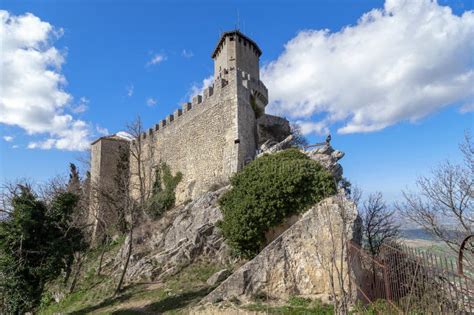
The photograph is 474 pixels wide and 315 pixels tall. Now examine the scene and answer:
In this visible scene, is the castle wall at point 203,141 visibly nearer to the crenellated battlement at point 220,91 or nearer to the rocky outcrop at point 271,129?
the crenellated battlement at point 220,91

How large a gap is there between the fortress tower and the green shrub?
1.79 feet

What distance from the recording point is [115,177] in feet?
95.4

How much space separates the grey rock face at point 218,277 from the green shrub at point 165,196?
10.7m

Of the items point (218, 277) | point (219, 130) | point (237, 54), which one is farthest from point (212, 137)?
point (218, 277)

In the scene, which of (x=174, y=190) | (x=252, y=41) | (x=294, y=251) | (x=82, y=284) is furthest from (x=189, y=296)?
(x=252, y=41)

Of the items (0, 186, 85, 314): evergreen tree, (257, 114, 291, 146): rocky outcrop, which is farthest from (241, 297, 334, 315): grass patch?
(257, 114, 291, 146): rocky outcrop

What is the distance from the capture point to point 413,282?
4527 millimetres

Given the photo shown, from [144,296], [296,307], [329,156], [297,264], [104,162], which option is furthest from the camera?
[104,162]

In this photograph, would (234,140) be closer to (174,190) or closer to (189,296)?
(174,190)

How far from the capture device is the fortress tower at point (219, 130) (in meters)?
19.3

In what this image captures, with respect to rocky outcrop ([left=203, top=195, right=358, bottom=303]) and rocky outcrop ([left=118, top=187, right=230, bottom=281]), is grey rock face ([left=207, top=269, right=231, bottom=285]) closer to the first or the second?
rocky outcrop ([left=118, top=187, right=230, bottom=281])

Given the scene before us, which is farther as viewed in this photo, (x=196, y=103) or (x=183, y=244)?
(x=196, y=103)

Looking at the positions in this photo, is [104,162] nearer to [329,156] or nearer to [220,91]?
[220,91]

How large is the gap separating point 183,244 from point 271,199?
5.40 m
